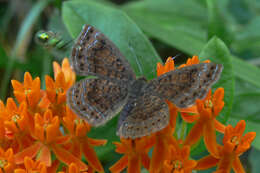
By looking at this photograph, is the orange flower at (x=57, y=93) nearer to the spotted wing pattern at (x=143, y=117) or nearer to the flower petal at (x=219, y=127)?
the spotted wing pattern at (x=143, y=117)

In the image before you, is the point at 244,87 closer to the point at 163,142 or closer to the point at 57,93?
the point at 163,142

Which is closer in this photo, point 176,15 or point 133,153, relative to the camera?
point 133,153

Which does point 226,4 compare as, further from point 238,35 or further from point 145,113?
point 145,113

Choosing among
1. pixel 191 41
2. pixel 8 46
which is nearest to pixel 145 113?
pixel 191 41

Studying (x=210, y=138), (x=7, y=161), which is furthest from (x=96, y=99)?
(x=210, y=138)


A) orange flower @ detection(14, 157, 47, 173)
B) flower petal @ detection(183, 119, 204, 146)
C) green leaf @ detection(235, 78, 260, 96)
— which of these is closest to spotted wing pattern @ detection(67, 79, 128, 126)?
orange flower @ detection(14, 157, 47, 173)

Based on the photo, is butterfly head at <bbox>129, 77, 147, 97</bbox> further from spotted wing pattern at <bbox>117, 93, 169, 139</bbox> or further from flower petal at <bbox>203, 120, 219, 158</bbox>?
Result: flower petal at <bbox>203, 120, 219, 158</bbox>
